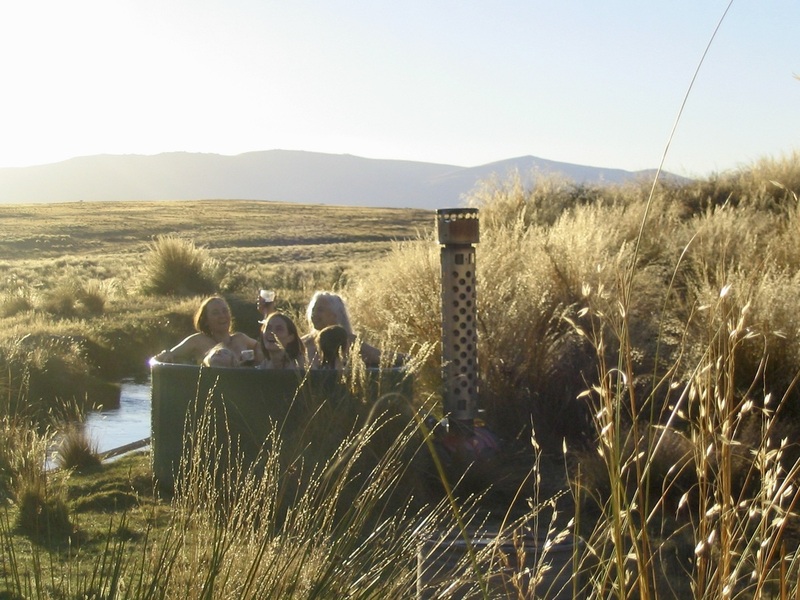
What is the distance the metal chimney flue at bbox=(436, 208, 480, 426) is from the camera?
223 inches

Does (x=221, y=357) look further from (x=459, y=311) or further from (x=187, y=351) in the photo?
(x=459, y=311)

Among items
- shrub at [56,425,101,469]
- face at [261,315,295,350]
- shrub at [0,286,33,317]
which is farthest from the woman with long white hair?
shrub at [0,286,33,317]

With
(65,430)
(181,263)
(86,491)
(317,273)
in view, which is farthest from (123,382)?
(317,273)

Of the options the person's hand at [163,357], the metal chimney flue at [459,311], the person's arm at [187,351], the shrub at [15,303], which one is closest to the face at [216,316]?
the person's arm at [187,351]

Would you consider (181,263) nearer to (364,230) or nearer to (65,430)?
(65,430)

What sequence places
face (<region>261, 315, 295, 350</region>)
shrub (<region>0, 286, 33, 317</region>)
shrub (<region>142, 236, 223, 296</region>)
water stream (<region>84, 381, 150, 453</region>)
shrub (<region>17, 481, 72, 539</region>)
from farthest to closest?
1. shrub (<region>142, 236, 223, 296</region>)
2. shrub (<region>0, 286, 33, 317</region>)
3. water stream (<region>84, 381, 150, 453</region>)
4. face (<region>261, 315, 295, 350</region>)
5. shrub (<region>17, 481, 72, 539</region>)

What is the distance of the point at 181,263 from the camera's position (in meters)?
19.9

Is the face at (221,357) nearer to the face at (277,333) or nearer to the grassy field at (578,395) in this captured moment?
the face at (277,333)

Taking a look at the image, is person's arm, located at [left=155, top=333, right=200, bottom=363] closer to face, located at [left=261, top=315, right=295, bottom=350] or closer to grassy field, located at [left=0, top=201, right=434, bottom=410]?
face, located at [left=261, top=315, right=295, bottom=350]

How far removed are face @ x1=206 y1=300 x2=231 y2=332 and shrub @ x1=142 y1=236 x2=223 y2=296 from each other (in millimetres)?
12262

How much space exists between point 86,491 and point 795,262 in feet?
23.1

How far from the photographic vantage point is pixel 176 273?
1972 cm

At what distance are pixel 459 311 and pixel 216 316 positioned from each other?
2.03 metres

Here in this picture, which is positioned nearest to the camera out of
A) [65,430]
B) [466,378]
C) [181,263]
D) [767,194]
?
[466,378]
